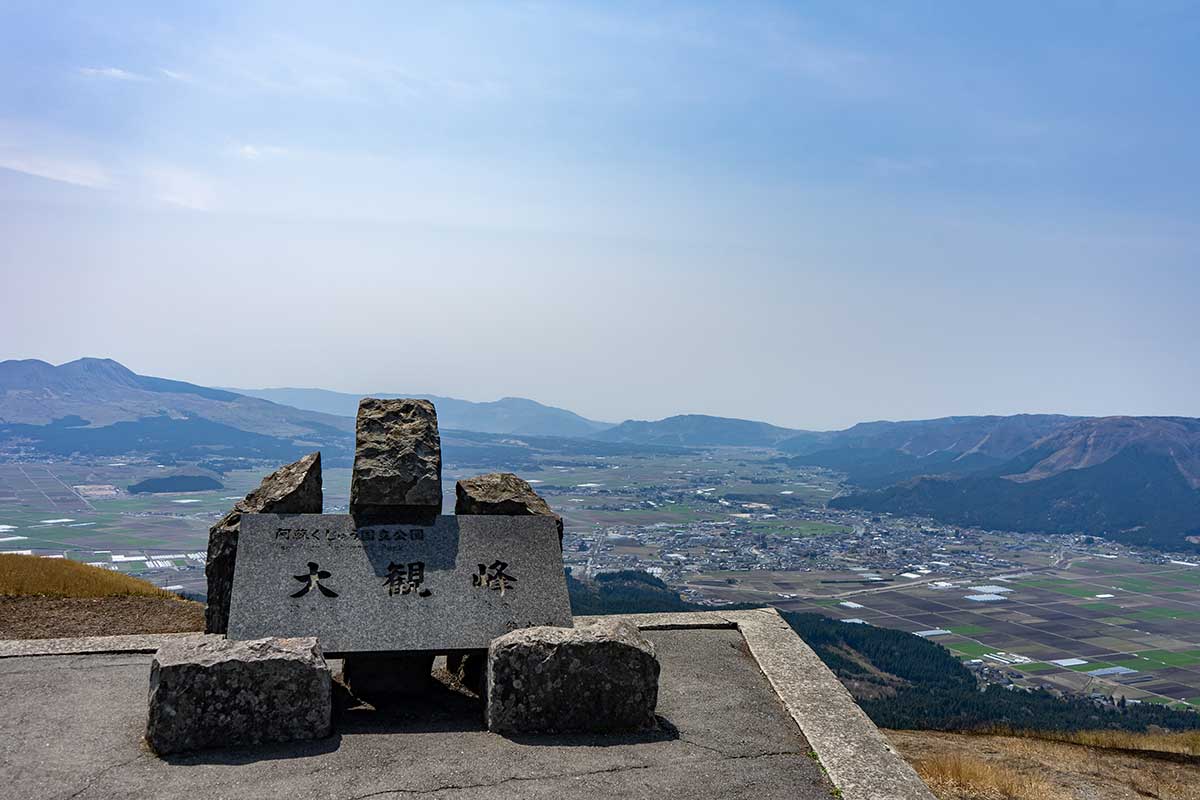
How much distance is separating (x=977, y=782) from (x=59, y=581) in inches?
609

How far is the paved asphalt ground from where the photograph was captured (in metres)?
6.56

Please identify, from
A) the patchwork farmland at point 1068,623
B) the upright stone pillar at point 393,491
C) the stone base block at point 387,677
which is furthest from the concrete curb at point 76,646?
the patchwork farmland at point 1068,623

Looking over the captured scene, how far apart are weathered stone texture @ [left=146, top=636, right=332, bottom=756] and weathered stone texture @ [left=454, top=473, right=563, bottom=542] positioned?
2999mm

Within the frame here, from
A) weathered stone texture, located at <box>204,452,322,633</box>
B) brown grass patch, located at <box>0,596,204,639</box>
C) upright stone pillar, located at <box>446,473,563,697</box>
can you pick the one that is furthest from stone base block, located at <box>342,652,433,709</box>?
brown grass patch, located at <box>0,596,204,639</box>

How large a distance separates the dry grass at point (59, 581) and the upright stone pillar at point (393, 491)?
839cm

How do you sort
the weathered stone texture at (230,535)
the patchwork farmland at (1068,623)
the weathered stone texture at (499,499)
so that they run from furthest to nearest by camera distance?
the patchwork farmland at (1068,623) → the weathered stone texture at (499,499) → the weathered stone texture at (230,535)

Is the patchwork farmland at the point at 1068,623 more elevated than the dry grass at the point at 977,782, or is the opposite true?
the dry grass at the point at 977,782

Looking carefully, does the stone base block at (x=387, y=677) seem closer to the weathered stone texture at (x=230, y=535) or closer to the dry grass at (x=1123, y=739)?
the weathered stone texture at (x=230, y=535)

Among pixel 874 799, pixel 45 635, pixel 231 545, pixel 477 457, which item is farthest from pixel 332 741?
pixel 477 457

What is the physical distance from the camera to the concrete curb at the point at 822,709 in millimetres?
7098

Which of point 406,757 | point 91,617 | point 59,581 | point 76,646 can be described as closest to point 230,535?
point 76,646

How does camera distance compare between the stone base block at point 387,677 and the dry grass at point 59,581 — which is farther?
the dry grass at point 59,581

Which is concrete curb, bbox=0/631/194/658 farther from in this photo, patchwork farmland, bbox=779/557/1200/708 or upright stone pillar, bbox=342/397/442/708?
patchwork farmland, bbox=779/557/1200/708

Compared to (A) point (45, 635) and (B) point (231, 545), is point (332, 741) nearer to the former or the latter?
(B) point (231, 545)
